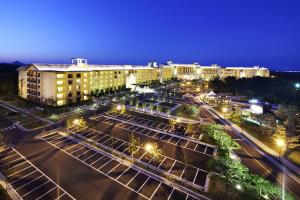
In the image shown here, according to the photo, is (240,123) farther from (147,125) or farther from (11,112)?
(11,112)

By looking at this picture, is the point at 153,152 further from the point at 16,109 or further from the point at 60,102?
the point at 16,109

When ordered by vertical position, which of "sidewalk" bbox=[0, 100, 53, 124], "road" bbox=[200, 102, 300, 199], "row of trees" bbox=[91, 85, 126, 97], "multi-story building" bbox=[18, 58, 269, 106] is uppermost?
"multi-story building" bbox=[18, 58, 269, 106]

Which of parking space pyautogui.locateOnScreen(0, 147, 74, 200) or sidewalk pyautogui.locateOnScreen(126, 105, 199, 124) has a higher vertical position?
sidewalk pyautogui.locateOnScreen(126, 105, 199, 124)

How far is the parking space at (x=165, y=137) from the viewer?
109 feet

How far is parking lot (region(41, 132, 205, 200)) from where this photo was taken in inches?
859

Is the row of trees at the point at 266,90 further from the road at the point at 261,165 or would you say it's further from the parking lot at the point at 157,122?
the road at the point at 261,165

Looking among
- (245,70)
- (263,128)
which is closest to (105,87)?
(263,128)

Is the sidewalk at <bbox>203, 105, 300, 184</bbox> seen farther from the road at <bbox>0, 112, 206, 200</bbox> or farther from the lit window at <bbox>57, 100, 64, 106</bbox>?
the lit window at <bbox>57, 100, 64, 106</bbox>

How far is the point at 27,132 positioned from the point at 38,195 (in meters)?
21.9

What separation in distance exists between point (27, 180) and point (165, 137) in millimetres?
22891

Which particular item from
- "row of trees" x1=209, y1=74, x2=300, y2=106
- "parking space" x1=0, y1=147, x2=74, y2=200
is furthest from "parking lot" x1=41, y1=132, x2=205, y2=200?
"row of trees" x1=209, y1=74, x2=300, y2=106

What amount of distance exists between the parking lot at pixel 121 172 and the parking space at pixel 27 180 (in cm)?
526

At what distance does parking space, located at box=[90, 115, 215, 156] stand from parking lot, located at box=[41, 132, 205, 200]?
25.3 ft

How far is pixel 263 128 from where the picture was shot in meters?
43.1
